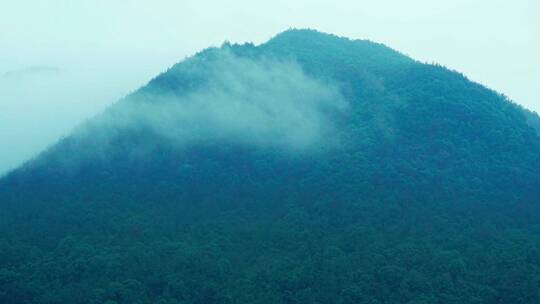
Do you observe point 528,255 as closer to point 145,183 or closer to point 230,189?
point 230,189

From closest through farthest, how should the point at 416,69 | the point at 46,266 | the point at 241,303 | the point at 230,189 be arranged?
the point at 241,303 < the point at 46,266 < the point at 230,189 < the point at 416,69

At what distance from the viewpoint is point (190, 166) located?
150 feet

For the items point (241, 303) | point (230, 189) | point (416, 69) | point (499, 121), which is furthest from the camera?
point (416, 69)

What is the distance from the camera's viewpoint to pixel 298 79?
55.7m

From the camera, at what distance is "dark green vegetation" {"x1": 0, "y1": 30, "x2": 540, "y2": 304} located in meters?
33.0

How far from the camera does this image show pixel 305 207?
40.7m

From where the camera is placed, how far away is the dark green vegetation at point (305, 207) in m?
33.0

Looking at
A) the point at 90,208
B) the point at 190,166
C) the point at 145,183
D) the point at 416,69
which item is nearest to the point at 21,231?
the point at 90,208

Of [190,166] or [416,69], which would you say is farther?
[416,69]

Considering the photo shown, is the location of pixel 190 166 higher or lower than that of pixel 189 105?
lower

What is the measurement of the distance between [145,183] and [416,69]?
25543 mm

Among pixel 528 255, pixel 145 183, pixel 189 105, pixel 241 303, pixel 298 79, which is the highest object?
pixel 298 79

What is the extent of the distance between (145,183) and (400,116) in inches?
803

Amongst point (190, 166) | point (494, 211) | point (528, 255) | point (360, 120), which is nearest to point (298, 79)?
point (360, 120)
